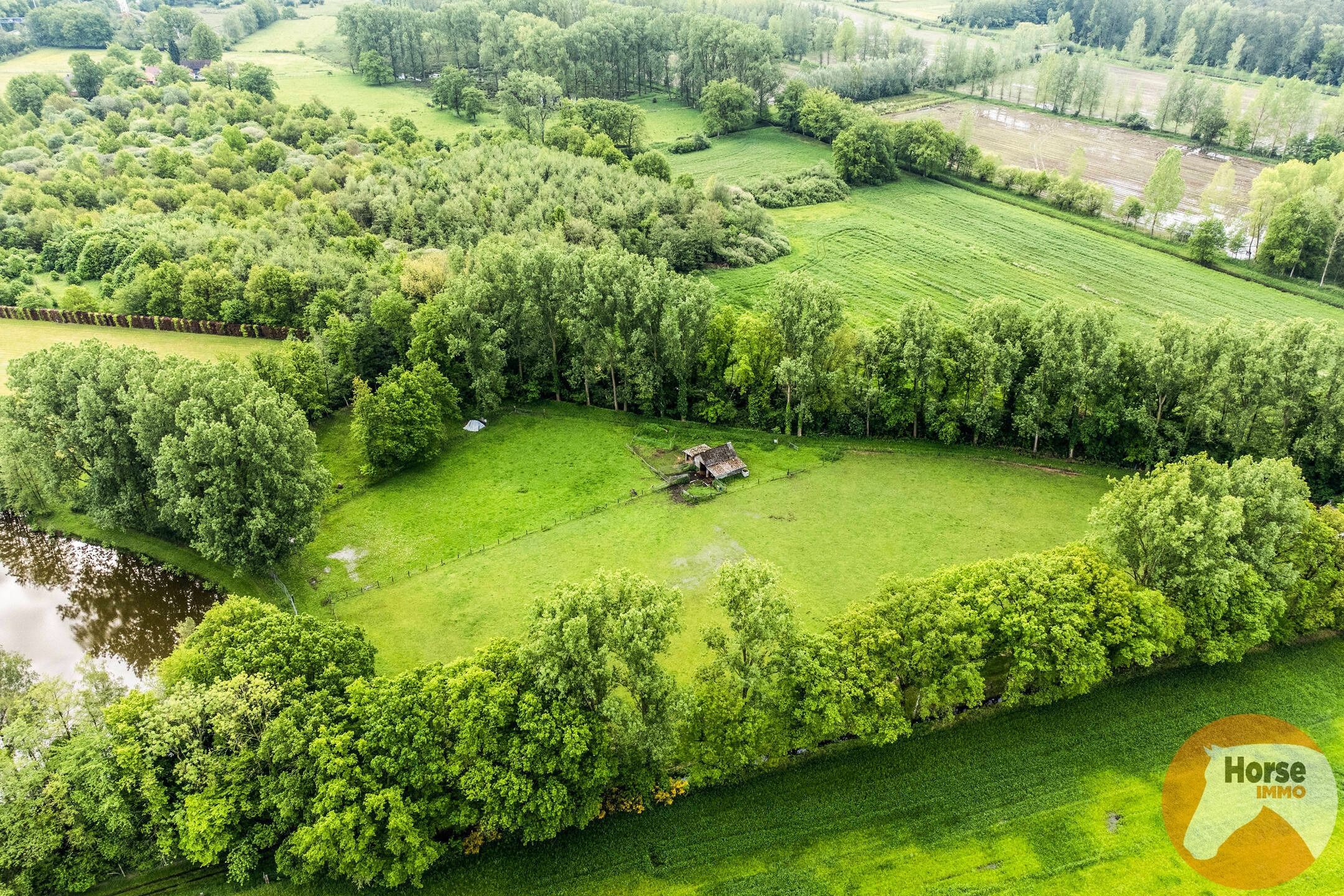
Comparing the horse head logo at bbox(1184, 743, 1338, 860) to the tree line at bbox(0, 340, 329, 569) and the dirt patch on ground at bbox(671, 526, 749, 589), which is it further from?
the tree line at bbox(0, 340, 329, 569)

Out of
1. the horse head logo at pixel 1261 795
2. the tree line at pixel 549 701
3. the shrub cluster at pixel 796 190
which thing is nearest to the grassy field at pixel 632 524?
the tree line at pixel 549 701

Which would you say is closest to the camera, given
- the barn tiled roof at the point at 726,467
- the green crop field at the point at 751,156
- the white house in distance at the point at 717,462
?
the barn tiled roof at the point at 726,467

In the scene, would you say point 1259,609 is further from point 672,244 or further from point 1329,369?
point 672,244

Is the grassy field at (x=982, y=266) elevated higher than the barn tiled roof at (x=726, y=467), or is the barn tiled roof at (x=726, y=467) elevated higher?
the grassy field at (x=982, y=266)

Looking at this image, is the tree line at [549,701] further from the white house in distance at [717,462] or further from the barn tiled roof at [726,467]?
the white house in distance at [717,462]

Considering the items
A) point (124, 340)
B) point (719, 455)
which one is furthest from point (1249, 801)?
point (124, 340)

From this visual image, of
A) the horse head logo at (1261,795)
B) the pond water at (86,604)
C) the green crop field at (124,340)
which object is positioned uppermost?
the green crop field at (124,340)

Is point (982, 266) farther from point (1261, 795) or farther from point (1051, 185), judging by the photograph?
point (1261, 795)
